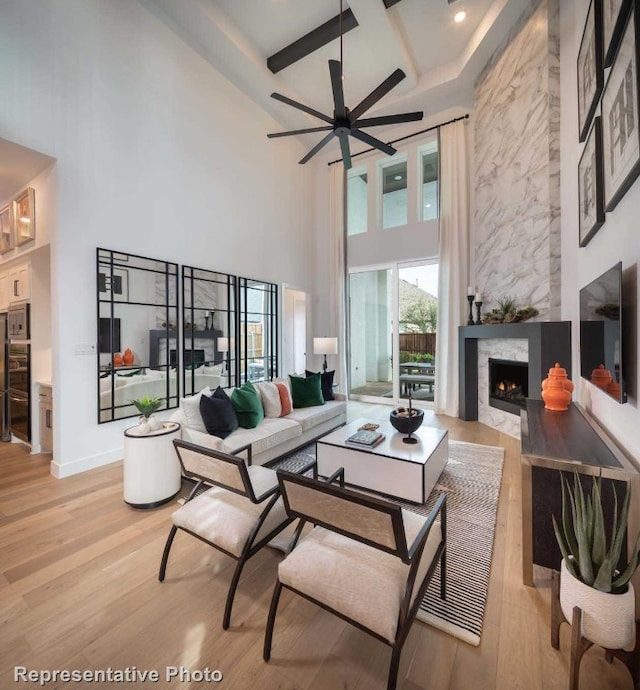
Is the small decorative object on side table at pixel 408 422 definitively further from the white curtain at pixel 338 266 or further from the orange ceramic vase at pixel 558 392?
the white curtain at pixel 338 266

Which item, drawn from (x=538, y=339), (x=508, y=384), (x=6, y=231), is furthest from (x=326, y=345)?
(x=6, y=231)

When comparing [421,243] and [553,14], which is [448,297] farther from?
[553,14]

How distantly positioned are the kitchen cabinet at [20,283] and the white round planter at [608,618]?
17.1ft

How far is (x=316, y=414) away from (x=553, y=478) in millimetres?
2441

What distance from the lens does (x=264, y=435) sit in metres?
2.91

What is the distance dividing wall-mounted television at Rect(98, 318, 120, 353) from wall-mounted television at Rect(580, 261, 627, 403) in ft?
13.9

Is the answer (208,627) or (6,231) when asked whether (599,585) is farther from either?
(6,231)

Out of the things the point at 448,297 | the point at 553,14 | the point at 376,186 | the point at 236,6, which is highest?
the point at 236,6

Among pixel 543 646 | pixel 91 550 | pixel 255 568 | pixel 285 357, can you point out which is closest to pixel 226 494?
pixel 255 568

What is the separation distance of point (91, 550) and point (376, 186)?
265 inches

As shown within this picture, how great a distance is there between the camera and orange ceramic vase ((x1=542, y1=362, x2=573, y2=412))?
255 centimetres

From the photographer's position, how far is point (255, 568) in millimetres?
1801

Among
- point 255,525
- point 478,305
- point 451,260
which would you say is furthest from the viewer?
point 451,260

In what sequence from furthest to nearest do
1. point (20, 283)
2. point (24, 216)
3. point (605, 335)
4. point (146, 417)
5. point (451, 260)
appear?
point (451, 260), point (20, 283), point (24, 216), point (146, 417), point (605, 335)
